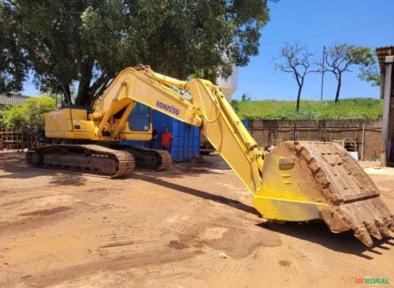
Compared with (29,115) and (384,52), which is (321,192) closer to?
(384,52)

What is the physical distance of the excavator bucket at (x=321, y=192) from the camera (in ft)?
18.9

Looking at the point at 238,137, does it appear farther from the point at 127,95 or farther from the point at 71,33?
the point at 71,33

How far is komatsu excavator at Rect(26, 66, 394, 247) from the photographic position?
592cm

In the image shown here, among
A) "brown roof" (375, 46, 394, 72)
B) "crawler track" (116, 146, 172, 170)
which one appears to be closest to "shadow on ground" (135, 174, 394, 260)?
"crawler track" (116, 146, 172, 170)

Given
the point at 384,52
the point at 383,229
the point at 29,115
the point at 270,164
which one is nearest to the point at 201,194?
the point at 270,164

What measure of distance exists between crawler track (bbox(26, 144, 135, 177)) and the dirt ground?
6.87 feet

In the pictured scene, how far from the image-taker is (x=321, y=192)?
597 centimetres

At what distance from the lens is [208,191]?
33.0 ft

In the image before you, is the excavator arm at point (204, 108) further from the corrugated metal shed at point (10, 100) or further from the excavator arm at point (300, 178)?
the corrugated metal shed at point (10, 100)

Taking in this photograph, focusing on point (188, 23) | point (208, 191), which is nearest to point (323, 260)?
point (208, 191)

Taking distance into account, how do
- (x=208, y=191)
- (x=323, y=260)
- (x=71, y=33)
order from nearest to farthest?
(x=323, y=260) → (x=208, y=191) → (x=71, y=33)

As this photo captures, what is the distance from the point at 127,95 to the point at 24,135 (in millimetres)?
15276

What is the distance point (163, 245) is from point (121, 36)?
30.3 ft

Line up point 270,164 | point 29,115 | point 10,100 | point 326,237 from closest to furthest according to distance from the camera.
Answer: point 326,237 → point 270,164 → point 29,115 → point 10,100
